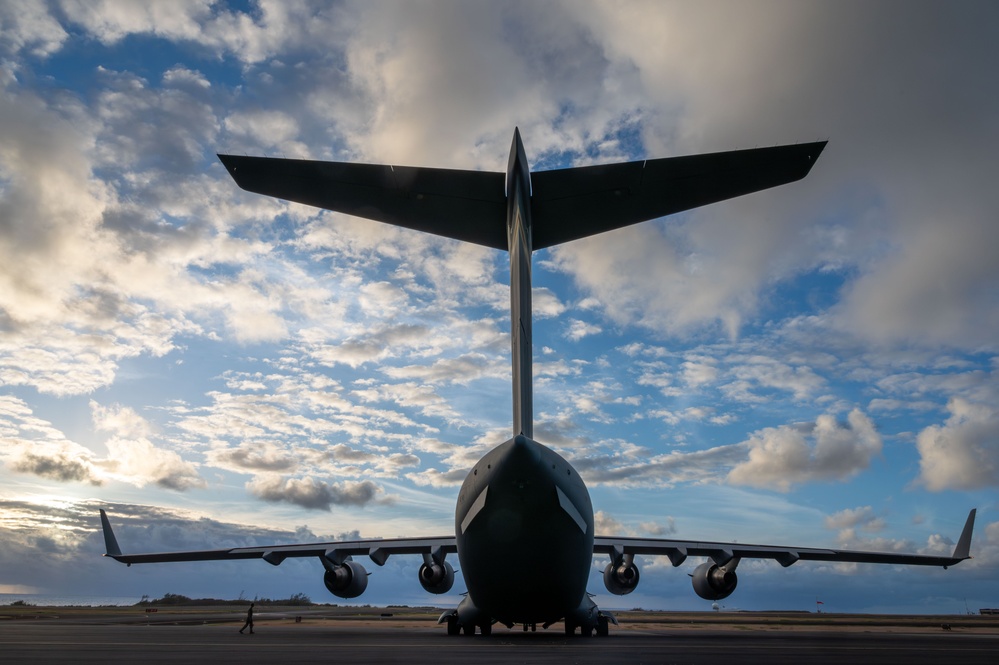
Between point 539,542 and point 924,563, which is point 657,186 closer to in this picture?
point 539,542

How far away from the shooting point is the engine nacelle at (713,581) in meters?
18.9

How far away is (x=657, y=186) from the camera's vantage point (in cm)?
950

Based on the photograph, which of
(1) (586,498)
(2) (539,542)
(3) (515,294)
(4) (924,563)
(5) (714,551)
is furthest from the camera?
(4) (924,563)

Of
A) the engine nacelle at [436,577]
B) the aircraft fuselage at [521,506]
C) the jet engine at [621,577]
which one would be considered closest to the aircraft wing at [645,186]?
the aircraft fuselage at [521,506]

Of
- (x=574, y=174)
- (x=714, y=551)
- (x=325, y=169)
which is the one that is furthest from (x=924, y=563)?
(x=325, y=169)

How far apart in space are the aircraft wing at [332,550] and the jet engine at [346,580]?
60cm

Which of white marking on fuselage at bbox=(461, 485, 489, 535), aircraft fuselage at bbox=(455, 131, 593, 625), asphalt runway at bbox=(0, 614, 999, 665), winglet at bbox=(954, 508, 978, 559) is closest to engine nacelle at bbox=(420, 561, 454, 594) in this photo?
asphalt runway at bbox=(0, 614, 999, 665)

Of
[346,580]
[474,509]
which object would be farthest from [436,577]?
[474,509]

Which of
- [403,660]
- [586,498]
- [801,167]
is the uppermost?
[801,167]

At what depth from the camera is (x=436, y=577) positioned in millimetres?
18406

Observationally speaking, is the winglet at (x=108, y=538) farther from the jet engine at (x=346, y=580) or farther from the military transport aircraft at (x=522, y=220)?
the military transport aircraft at (x=522, y=220)

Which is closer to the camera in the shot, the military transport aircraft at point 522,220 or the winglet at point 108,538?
the military transport aircraft at point 522,220

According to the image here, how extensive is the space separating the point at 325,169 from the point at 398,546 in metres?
14.6

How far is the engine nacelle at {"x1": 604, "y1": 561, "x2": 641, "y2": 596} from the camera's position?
1870cm
